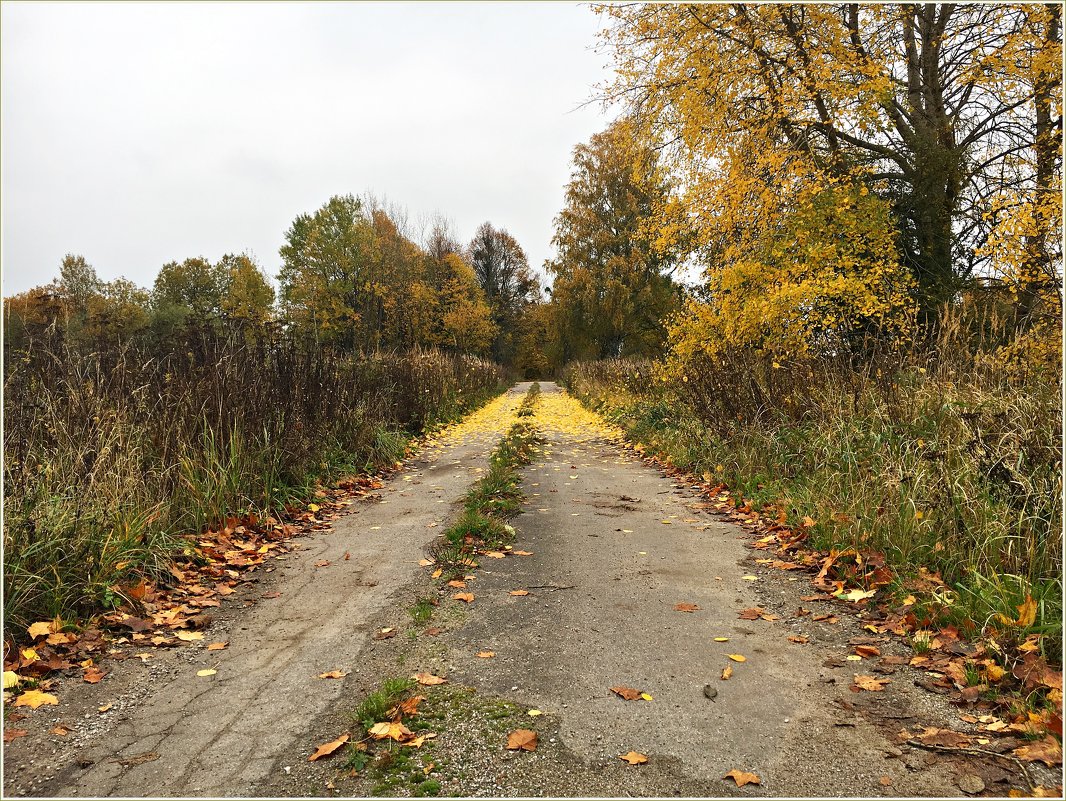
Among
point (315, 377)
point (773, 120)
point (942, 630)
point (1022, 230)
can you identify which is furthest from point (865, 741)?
point (773, 120)

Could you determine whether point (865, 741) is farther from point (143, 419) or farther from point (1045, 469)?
point (143, 419)

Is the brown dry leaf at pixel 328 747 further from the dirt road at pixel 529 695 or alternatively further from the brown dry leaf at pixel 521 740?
the brown dry leaf at pixel 521 740

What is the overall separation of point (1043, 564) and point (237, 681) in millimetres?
4346

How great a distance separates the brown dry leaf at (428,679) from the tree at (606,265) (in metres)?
25.3

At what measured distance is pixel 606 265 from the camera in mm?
29516

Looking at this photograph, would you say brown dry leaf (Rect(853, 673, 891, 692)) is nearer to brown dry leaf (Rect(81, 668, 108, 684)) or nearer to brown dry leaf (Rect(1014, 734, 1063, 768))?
brown dry leaf (Rect(1014, 734, 1063, 768))

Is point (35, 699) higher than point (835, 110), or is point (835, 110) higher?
point (835, 110)

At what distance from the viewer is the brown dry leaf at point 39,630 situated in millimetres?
3359

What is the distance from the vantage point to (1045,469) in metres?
3.98

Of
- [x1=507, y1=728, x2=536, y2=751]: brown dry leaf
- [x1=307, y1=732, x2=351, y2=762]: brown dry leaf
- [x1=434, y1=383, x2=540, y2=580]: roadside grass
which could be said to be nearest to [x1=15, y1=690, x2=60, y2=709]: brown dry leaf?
[x1=307, y1=732, x2=351, y2=762]: brown dry leaf

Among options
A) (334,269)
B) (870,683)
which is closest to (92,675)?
(870,683)

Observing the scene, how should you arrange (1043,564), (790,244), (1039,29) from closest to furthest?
(1043,564)
(1039,29)
(790,244)

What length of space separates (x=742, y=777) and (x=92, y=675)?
10.2ft

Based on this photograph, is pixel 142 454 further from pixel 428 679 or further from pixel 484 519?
pixel 428 679
